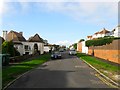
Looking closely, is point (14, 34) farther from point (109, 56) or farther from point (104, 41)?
point (109, 56)

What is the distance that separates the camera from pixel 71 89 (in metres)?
13.7

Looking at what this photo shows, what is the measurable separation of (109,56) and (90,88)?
25463 mm

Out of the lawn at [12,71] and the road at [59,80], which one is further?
the lawn at [12,71]

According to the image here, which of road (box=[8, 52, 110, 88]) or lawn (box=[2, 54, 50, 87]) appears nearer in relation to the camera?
road (box=[8, 52, 110, 88])

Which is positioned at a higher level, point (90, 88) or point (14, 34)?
point (14, 34)

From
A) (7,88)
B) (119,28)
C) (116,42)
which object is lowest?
(7,88)

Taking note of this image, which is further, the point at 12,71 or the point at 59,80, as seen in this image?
the point at 12,71

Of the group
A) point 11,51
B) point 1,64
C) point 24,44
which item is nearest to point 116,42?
point 1,64

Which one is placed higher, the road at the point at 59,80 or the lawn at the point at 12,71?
the lawn at the point at 12,71

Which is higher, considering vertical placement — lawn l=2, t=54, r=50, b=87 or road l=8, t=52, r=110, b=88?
lawn l=2, t=54, r=50, b=87

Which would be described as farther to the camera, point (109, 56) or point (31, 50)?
point (31, 50)

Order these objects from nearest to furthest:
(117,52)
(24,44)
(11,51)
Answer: (117,52) → (11,51) → (24,44)

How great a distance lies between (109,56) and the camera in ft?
128

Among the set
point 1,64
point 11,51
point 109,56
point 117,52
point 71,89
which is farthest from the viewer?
point 11,51
